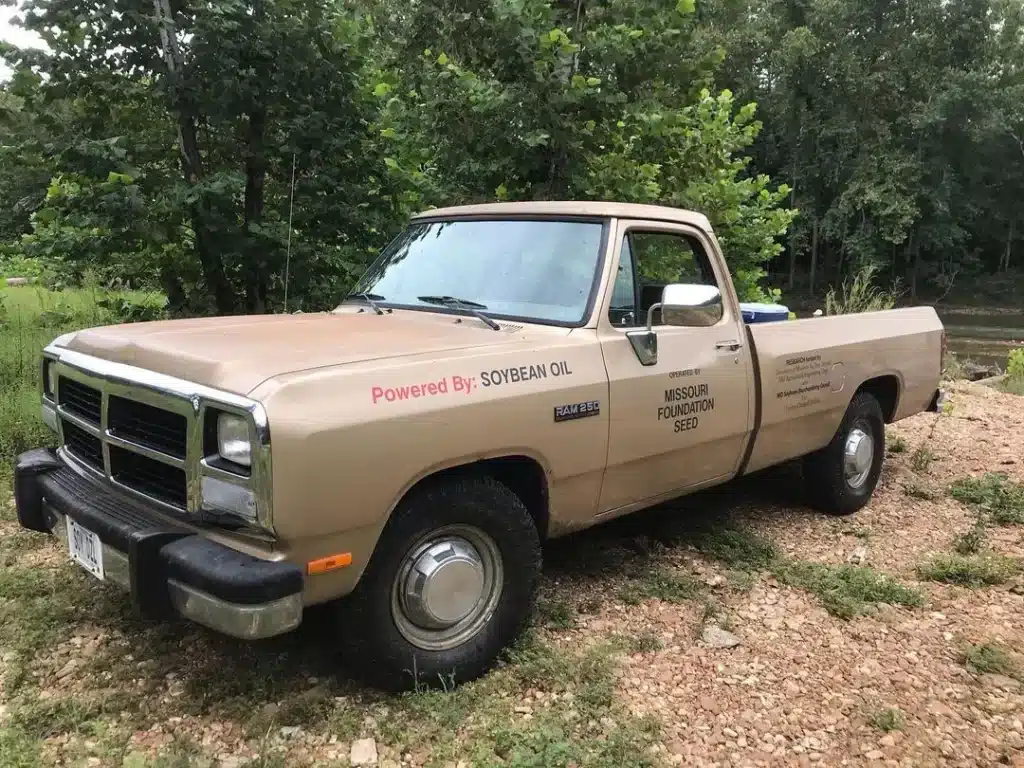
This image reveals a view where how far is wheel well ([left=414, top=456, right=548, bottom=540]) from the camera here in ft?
10.8

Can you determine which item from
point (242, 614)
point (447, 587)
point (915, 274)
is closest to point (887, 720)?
point (447, 587)

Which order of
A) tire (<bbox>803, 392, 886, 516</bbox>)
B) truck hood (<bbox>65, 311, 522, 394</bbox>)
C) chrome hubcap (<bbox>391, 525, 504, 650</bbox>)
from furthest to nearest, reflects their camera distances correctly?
tire (<bbox>803, 392, 886, 516</bbox>) < chrome hubcap (<bbox>391, 525, 504, 650</bbox>) < truck hood (<bbox>65, 311, 522, 394</bbox>)

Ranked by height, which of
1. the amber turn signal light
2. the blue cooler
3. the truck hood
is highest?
the truck hood

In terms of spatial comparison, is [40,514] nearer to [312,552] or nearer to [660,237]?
[312,552]

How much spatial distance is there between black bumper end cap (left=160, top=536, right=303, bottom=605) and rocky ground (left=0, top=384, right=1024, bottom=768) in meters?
0.62

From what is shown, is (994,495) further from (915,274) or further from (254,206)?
(915,274)

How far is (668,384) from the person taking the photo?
12.5 feet

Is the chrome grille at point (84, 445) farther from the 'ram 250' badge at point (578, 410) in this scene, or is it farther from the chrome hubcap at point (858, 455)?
the chrome hubcap at point (858, 455)

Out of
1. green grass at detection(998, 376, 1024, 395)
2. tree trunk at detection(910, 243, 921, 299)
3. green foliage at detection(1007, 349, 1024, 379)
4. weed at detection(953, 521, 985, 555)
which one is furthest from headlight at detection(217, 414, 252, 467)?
tree trunk at detection(910, 243, 921, 299)

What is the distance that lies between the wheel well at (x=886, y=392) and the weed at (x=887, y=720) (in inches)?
112

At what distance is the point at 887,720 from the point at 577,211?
2501 millimetres

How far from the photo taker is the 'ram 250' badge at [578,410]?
3293 millimetres

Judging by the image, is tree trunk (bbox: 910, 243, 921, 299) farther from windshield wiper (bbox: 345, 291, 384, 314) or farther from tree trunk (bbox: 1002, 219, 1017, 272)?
windshield wiper (bbox: 345, 291, 384, 314)

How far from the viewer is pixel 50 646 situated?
11.0 ft
